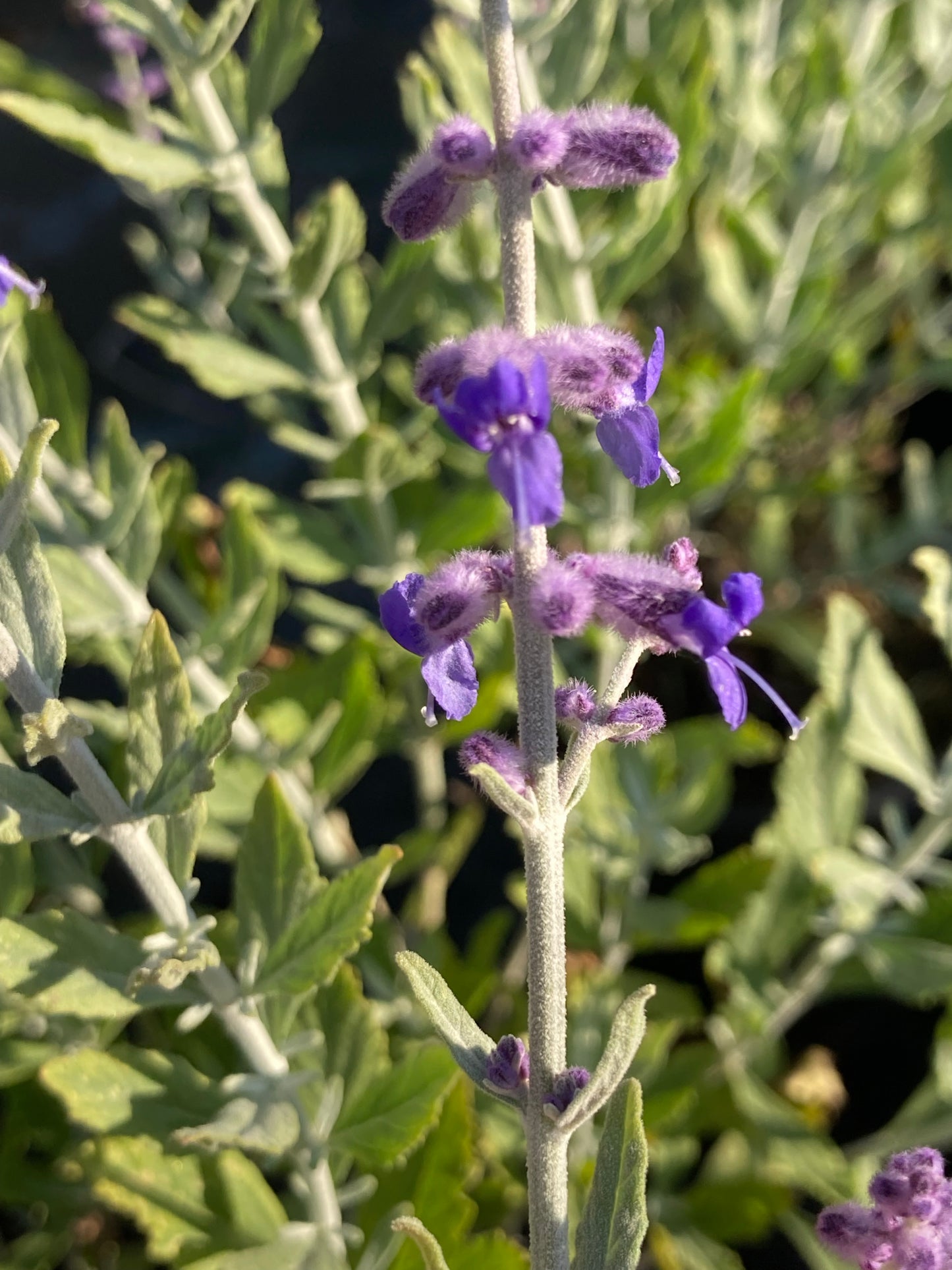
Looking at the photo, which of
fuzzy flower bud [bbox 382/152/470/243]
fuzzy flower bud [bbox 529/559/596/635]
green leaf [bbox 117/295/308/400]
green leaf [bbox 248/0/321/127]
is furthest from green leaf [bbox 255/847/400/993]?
green leaf [bbox 248/0/321/127]

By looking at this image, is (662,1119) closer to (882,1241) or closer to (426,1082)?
(426,1082)

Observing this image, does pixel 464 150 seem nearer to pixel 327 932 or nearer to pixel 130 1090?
pixel 327 932

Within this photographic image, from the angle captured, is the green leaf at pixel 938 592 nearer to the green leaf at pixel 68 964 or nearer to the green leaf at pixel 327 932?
the green leaf at pixel 327 932

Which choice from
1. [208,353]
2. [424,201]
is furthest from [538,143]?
[208,353]

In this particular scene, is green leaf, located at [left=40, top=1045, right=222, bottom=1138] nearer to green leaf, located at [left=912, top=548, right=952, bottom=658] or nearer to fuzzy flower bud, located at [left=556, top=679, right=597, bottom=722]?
fuzzy flower bud, located at [left=556, top=679, right=597, bottom=722]

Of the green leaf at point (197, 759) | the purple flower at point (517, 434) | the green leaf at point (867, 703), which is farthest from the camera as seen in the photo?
the green leaf at point (867, 703)

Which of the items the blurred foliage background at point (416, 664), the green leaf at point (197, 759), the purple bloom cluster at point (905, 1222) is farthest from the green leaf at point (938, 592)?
the green leaf at point (197, 759)
